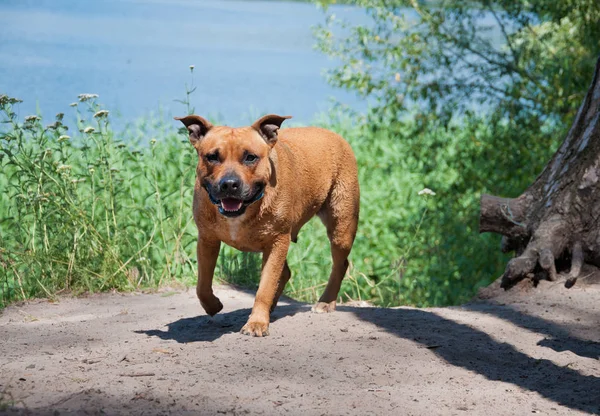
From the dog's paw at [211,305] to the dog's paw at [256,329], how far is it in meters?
0.50

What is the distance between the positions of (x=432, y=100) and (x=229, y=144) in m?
6.71

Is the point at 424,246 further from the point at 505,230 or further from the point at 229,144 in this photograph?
the point at 229,144

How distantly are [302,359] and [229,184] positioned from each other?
1173 mm

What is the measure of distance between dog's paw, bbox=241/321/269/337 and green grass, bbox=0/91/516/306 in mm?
2185

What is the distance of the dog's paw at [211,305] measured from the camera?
5.93 m

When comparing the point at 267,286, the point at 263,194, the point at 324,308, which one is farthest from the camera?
the point at 324,308

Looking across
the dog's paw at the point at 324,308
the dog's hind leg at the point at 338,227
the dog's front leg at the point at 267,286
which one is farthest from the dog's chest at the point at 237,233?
the dog's hind leg at the point at 338,227

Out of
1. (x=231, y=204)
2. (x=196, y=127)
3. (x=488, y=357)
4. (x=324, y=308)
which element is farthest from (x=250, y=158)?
(x=488, y=357)

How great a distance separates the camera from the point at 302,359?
16.4 feet

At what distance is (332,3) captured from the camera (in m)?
11.7

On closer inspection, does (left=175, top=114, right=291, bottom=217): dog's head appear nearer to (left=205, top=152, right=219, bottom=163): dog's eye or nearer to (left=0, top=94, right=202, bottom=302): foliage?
(left=205, top=152, right=219, bottom=163): dog's eye

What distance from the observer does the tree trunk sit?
7293 millimetres

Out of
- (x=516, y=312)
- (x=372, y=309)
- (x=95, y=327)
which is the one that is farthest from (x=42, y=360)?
(x=516, y=312)

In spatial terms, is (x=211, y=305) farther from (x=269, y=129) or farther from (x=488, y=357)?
(x=488, y=357)
